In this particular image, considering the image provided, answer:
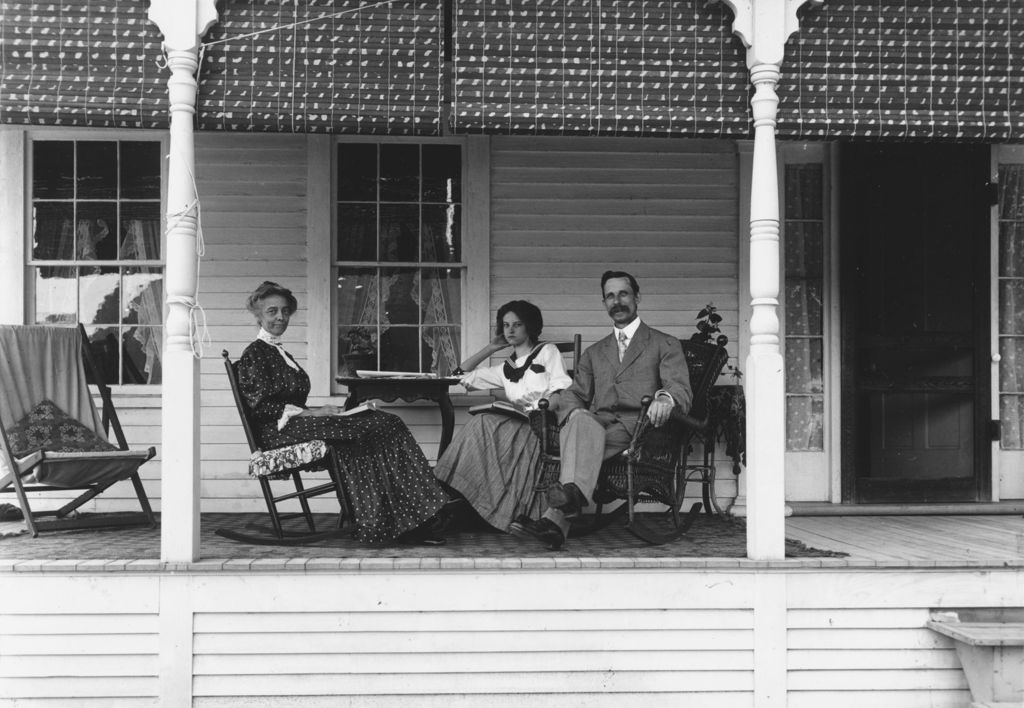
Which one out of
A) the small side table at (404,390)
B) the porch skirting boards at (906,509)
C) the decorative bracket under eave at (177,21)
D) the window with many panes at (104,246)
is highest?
the decorative bracket under eave at (177,21)

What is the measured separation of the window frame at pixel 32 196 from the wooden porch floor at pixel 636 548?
4.31 feet

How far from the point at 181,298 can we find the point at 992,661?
3558 mm

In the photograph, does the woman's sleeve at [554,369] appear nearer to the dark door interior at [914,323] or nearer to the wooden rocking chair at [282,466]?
the wooden rocking chair at [282,466]

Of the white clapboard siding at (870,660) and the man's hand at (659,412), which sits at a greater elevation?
the man's hand at (659,412)

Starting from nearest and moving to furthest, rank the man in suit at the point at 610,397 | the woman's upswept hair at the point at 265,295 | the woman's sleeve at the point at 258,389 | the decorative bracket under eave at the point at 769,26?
1. the decorative bracket under eave at the point at 769,26
2. the man in suit at the point at 610,397
3. the woman's sleeve at the point at 258,389
4. the woman's upswept hair at the point at 265,295

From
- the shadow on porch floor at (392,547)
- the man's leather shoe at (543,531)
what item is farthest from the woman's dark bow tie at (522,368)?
the man's leather shoe at (543,531)

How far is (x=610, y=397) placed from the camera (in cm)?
459

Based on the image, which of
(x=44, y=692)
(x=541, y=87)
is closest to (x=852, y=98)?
(x=541, y=87)

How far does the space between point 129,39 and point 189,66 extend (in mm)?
343

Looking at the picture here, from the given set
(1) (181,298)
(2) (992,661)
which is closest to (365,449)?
(1) (181,298)

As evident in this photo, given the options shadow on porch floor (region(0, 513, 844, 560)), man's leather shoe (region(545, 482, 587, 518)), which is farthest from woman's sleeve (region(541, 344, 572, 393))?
man's leather shoe (region(545, 482, 587, 518))

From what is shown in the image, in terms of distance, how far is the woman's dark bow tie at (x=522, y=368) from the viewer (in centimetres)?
491

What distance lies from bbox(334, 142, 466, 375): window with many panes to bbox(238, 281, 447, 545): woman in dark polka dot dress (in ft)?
4.26

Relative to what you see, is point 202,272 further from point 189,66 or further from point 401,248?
point 189,66
